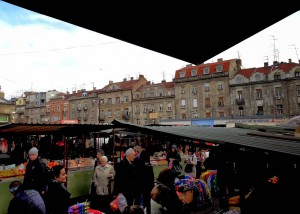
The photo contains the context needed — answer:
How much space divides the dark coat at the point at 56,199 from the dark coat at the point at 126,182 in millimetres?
2008

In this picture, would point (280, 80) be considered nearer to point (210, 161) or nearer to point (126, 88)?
point (126, 88)

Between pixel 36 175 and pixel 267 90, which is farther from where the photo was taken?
pixel 267 90

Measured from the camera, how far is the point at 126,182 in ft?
23.7

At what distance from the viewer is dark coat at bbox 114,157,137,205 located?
7.20 meters

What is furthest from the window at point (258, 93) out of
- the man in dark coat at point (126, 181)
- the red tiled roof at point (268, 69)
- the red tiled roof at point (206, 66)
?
the man in dark coat at point (126, 181)

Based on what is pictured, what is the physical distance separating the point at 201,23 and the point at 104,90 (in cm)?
6089

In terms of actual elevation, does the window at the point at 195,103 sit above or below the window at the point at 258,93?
below

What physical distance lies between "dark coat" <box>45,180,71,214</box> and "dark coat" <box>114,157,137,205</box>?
2.01 m

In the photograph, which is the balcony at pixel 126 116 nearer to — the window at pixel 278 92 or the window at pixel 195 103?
the window at pixel 195 103

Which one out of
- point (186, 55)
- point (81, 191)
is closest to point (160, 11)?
point (186, 55)

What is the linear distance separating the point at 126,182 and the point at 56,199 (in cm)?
235

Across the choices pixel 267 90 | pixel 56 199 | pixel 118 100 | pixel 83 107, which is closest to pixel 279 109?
pixel 267 90

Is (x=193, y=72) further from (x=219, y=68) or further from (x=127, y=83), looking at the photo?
(x=127, y=83)

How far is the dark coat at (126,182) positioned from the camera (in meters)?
7.20
